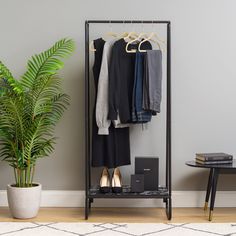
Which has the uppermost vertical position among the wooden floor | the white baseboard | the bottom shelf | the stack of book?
the stack of book

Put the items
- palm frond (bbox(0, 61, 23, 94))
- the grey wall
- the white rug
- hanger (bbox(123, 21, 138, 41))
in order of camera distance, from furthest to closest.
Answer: the grey wall < hanger (bbox(123, 21, 138, 41)) < palm frond (bbox(0, 61, 23, 94)) < the white rug

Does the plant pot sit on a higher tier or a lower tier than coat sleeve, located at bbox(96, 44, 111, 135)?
lower

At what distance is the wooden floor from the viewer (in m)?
3.93

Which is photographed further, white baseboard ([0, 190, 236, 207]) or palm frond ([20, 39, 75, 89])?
white baseboard ([0, 190, 236, 207])

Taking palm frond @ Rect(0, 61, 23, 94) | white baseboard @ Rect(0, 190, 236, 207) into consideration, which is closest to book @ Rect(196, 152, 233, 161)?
white baseboard @ Rect(0, 190, 236, 207)

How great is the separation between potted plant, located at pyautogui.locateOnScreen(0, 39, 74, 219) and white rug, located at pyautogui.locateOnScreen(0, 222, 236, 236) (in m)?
0.27

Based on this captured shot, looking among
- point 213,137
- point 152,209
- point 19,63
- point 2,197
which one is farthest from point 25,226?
point 213,137

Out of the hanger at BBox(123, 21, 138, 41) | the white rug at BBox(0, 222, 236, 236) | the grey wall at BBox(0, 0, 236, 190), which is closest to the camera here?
the white rug at BBox(0, 222, 236, 236)

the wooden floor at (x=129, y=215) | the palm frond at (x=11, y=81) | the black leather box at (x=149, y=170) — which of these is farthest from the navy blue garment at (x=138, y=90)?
the palm frond at (x=11, y=81)

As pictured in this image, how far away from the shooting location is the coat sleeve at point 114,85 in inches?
156

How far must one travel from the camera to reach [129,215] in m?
4.11

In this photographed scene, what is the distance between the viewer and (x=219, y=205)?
442cm

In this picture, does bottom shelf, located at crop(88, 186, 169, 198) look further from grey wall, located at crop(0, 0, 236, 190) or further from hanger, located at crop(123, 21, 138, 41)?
hanger, located at crop(123, 21, 138, 41)

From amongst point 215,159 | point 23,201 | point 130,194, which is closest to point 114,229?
point 130,194
